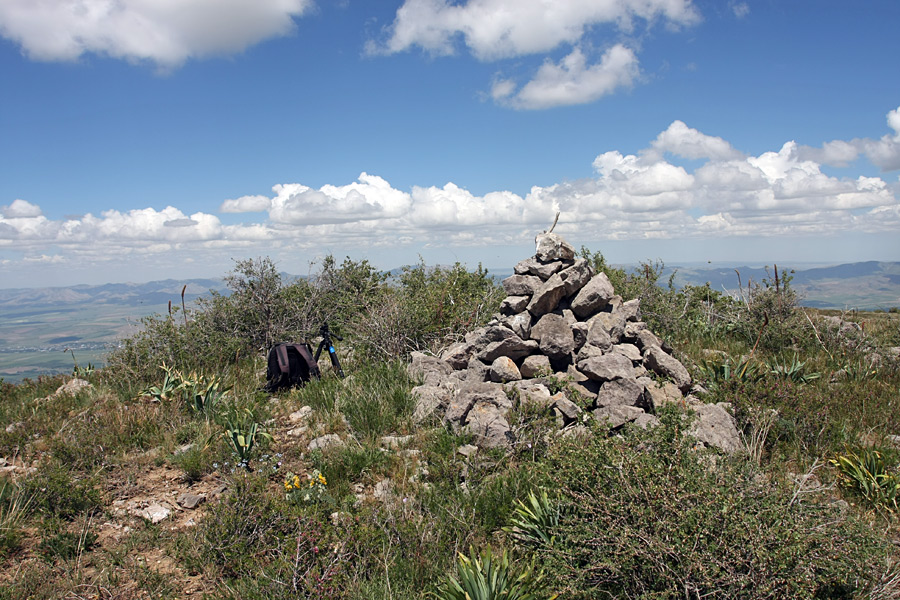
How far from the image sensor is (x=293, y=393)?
25.9 feet

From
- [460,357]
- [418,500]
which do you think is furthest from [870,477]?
[460,357]

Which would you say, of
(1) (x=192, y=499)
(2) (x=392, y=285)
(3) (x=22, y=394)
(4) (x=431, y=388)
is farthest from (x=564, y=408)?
(3) (x=22, y=394)

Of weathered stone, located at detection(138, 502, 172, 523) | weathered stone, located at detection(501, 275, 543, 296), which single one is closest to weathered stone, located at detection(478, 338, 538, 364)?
weathered stone, located at detection(501, 275, 543, 296)

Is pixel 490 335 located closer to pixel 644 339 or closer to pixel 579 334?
pixel 579 334

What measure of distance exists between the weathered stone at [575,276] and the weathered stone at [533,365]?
4.81 ft

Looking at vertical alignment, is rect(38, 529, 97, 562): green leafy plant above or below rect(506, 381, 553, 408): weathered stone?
below

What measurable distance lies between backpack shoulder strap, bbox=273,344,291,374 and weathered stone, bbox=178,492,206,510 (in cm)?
313

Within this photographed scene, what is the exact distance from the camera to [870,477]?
495 cm

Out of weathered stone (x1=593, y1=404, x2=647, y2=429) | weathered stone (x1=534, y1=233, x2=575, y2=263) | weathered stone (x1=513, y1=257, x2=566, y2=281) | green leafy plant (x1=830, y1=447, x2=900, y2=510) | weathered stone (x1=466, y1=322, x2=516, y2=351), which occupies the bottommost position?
green leafy plant (x1=830, y1=447, x2=900, y2=510)

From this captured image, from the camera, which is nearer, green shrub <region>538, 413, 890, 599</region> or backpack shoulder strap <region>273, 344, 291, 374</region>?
green shrub <region>538, 413, 890, 599</region>

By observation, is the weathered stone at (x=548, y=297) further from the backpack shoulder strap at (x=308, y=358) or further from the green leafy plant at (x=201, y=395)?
the green leafy plant at (x=201, y=395)

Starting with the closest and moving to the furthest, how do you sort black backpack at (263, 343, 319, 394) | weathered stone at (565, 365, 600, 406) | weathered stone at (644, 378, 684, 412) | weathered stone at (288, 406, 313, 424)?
weathered stone at (644, 378, 684, 412)
weathered stone at (565, 365, 600, 406)
weathered stone at (288, 406, 313, 424)
black backpack at (263, 343, 319, 394)

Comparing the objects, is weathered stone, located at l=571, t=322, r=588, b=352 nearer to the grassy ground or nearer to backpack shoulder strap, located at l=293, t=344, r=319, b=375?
the grassy ground

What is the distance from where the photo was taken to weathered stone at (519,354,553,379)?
727cm
